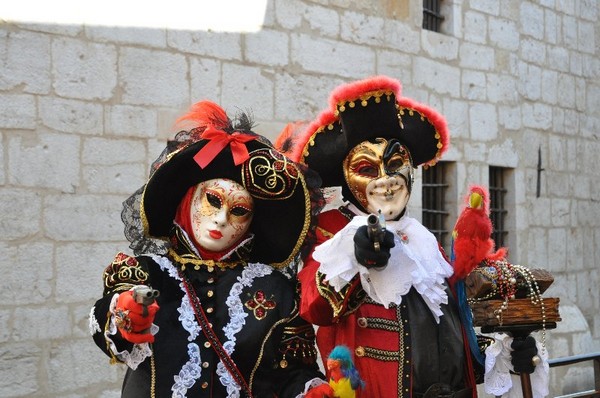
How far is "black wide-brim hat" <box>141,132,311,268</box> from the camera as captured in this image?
341 cm

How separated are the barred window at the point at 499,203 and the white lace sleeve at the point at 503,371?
520 centimetres

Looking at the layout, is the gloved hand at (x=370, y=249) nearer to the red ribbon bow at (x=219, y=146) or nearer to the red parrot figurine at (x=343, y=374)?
the red parrot figurine at (x=343, y=374)

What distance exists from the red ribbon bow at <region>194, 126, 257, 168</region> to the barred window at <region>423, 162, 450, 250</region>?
190 inches

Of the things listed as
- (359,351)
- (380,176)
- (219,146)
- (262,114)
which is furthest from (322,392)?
(262,114)

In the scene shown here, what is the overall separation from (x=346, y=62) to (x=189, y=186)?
13.3 ft

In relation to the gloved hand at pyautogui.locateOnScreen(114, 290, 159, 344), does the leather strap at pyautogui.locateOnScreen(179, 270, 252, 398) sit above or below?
below

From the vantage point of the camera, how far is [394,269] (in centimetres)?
326

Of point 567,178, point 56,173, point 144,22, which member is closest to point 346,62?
point 144,22

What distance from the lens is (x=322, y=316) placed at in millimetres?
Result: 3340

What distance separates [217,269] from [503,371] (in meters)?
1.25

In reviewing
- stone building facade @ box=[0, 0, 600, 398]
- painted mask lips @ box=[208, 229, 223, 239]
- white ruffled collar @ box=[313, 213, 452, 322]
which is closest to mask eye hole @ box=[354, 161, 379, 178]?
white ruffled collar @ box=[313, 213, 452, 322]

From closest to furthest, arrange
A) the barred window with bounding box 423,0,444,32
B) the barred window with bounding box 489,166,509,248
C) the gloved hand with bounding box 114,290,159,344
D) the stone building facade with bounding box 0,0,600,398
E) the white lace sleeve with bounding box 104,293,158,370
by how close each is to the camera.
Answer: the gloved hand with bounding box 114,290,159,344, the white lace sleeve with bounding box 104,293,158,370, the stone building facade with bounding box 0,0,600,398, the barred window with bounding box 423,0,444,32, the barred window with bounding box 489,166,509,248

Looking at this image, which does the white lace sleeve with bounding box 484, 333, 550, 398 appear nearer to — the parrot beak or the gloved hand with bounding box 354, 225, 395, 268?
the parrot beak

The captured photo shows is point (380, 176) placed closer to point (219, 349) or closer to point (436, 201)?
point (219, 349)
